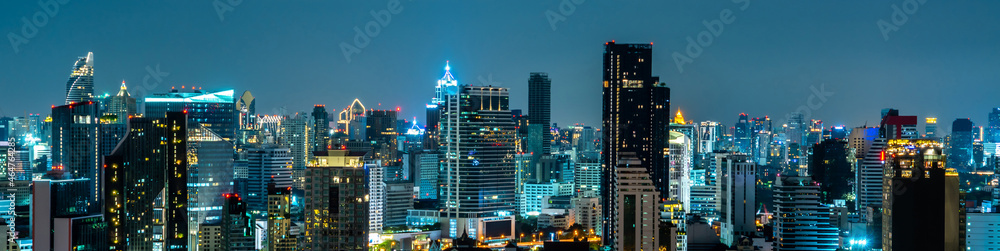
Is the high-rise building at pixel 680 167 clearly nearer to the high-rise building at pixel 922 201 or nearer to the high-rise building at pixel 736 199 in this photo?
the high-rise building at pixel 736 199

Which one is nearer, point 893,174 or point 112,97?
point 893,174

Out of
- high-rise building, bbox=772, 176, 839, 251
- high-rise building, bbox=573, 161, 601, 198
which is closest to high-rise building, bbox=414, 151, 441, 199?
high-rise building, bbox=573, 161, 601, 198

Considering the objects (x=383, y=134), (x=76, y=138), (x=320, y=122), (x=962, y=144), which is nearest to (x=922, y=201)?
(x=962, y=144)

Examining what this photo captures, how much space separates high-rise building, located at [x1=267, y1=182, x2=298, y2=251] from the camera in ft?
66.5

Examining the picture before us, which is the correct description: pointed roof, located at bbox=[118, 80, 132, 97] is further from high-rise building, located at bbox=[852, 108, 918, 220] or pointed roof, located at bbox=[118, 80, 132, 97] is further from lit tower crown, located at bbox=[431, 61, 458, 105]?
high-rise building, located at bbox=[852, 108, 918, 220]

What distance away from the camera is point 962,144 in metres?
26.9

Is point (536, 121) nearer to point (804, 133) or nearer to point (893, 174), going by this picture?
point (804, 133)

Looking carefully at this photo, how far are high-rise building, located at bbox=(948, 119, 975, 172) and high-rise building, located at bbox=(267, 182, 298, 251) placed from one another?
50.8ft

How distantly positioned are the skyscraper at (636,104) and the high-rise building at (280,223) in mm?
10174

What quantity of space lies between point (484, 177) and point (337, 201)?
51.3 ft

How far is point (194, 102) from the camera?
1359 inches

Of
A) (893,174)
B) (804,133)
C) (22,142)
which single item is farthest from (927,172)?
(22,142)

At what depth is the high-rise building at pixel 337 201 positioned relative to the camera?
15.4 meters

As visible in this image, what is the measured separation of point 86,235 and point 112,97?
9444mm
